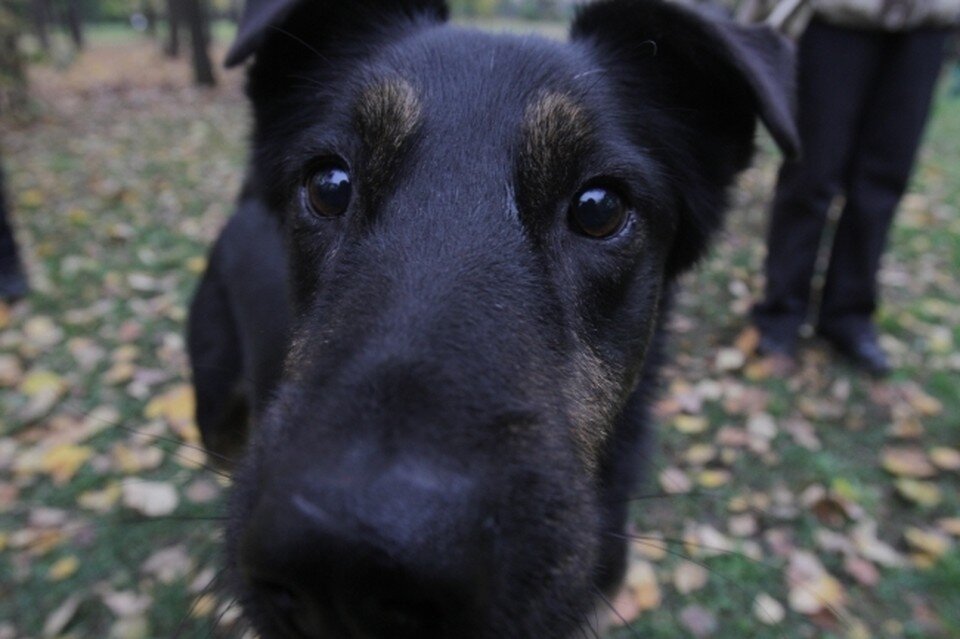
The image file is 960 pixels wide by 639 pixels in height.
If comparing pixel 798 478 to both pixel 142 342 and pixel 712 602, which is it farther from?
pixel 142 342

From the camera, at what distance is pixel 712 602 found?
337 centimetres

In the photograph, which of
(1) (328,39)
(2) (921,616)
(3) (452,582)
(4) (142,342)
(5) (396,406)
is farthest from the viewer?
(4) (142,342)

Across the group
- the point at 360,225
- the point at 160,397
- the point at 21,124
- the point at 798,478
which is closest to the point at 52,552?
the point at 160,397

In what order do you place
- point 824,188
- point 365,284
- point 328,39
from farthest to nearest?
point 824,188 → point 328,39 → point 365,284

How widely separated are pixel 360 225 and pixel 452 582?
1091 millimetres

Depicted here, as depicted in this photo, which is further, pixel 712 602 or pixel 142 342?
pixel 142 342

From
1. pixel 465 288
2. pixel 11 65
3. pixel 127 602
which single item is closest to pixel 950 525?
pixel 465 288

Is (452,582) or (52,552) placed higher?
(452,582)

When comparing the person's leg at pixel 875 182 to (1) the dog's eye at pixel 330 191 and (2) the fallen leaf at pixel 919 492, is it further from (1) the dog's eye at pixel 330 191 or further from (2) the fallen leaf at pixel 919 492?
(1) the dog's eye at pixel 330 191

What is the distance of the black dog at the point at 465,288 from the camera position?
1.15 metres

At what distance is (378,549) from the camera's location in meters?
1.07

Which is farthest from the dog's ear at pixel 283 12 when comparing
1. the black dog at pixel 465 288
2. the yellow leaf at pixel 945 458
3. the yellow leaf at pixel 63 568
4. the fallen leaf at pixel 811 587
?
the yellow leaf at pixel 945 458

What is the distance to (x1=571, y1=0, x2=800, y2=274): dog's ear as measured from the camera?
2223 mm

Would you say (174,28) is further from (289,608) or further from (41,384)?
(289,608)
